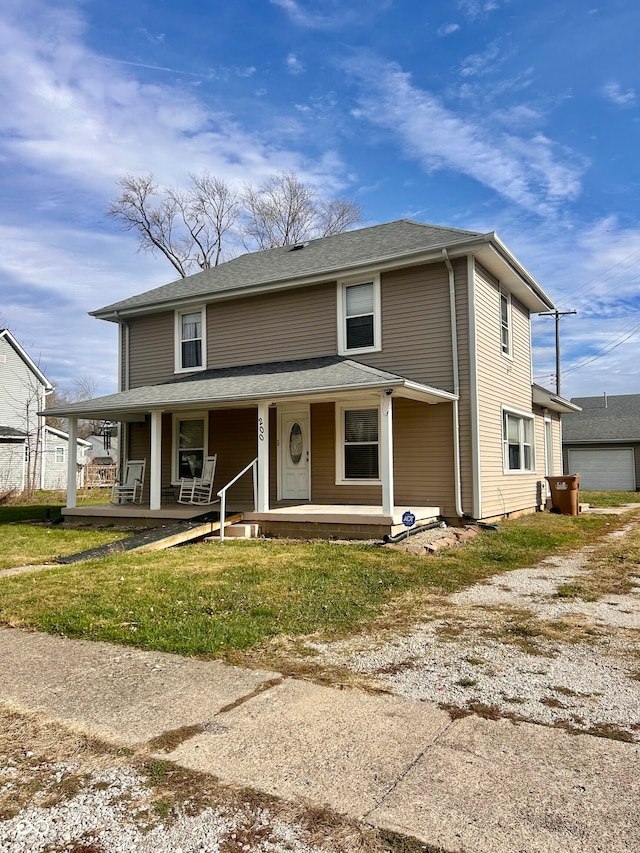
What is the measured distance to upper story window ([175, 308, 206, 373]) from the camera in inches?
570

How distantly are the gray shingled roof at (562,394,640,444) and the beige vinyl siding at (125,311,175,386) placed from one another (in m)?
20.6

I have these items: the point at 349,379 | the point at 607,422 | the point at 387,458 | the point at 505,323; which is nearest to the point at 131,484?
the point at 349,379

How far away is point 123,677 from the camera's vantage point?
403cm

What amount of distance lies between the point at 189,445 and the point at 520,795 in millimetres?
12408

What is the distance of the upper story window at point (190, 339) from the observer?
14477 mm

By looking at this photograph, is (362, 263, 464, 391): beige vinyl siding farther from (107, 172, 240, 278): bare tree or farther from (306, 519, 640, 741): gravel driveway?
(107, 172, 240, 278): bare tree

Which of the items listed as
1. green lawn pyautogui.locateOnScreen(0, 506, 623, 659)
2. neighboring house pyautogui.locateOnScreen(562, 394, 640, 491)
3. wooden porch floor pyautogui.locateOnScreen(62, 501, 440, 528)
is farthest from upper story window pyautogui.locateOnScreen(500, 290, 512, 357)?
neighboring house pyautogui.locateOnScreen(562, 394, 640, 491)

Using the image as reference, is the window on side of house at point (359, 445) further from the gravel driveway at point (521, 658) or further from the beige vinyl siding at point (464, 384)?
the gravel driveway at point (521, 658)

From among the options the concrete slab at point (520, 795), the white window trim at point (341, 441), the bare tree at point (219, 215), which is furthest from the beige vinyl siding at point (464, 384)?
the bare tree at point (219, 215)

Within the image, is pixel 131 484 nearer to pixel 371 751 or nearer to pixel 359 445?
pixel 359 445

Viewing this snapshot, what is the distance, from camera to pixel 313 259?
44.6ft

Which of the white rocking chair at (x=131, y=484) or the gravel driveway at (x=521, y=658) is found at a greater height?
the white rocking chair at (x=131, y=484)

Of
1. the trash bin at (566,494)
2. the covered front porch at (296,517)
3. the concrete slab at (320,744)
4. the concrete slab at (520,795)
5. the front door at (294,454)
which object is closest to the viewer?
the concrete slab at (520,795)

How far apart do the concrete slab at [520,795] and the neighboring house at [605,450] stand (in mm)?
27155
